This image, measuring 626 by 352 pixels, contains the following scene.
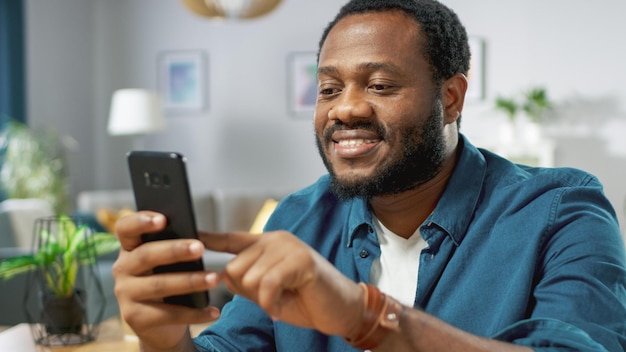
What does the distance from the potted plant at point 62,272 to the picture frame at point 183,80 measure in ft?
Answer: 16.6

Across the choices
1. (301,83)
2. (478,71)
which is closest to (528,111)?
Answer: (478,71)

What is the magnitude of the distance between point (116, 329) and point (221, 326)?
0.84 metres

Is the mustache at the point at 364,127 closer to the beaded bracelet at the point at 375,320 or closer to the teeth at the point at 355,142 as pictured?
the teeth at the point at 355,142

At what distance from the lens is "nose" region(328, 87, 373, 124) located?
1.13 m

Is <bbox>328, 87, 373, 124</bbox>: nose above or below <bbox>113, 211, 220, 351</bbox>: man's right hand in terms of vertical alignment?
above

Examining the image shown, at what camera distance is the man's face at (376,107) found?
1.13 m

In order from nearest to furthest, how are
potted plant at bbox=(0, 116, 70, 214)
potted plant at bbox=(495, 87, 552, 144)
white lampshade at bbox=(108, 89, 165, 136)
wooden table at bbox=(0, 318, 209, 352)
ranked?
1. wooden table at bbox=(0, 318, 209, 352)
2. potted plant at bbox=(0, 116, 70, 214)
3. potted plant at bbox=(495, 87, 552, 144)
4. white lampshade at bbox=(108, 89, 165, 136)

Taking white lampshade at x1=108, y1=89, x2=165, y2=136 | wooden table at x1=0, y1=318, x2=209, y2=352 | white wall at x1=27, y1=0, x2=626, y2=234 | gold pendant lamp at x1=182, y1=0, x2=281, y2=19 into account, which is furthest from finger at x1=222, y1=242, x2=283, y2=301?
white wall at x1=27, y1=0, x2=626, y2=234

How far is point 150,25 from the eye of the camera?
6988mm

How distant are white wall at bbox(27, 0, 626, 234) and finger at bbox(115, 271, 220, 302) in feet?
18.9

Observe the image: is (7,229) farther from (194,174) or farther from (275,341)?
(275,341)

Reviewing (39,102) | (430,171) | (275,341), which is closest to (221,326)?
(275,341)

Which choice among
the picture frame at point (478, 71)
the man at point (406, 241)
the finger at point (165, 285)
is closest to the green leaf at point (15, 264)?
the man at point (406, 241)

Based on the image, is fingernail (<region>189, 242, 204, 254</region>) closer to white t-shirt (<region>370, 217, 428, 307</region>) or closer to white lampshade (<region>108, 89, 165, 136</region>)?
white t-shirt (<region>370, 217, 428, 307</region>)
